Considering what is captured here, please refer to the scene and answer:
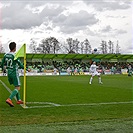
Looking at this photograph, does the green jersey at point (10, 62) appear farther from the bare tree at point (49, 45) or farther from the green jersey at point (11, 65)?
the bare tree at point (49, 45)

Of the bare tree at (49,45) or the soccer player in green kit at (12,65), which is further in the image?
the bare tree at (49,45)

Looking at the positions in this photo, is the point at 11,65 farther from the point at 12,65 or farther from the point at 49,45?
the point at 49,45

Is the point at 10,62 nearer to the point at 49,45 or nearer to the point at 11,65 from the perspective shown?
the point at 11,65

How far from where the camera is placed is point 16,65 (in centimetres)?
949

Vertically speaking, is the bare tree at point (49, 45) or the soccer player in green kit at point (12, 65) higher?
the bare tree at point (49, 45)

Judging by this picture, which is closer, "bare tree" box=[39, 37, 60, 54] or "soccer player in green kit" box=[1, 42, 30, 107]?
"soccer player in green kit" box=[1, 42, 30, 107]

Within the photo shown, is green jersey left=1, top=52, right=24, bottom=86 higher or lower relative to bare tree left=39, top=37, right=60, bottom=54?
lower

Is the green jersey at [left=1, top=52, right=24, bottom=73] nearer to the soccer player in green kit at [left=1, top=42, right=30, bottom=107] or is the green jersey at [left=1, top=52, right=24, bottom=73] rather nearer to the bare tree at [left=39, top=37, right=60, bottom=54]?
the soccer player in green kit at [left=1, top=42, right=30, bottom=107]

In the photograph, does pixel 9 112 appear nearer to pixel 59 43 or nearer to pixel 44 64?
pixel 44 64

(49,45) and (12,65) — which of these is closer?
(12,65)

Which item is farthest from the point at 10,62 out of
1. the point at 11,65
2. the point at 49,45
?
the point at 49,45

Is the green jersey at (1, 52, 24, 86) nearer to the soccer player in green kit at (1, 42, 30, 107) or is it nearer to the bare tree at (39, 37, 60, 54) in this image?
the soccer player in green kit at (1, 42, 30, 107)

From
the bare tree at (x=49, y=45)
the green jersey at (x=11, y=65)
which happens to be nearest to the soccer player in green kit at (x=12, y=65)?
the green jersey at (x=11, y=65)

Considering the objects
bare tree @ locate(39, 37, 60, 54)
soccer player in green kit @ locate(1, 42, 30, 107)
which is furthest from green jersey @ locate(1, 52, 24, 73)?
bare tree @ locate(39, 37, 60, 54)
